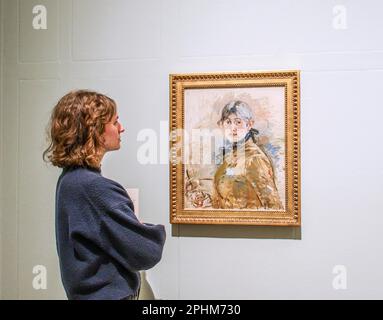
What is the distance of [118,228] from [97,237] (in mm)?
61

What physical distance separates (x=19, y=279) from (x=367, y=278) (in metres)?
1.28

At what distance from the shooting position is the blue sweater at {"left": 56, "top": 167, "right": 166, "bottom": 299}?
105cm

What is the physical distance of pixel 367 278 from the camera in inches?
53.8

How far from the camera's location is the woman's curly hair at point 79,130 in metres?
1.08

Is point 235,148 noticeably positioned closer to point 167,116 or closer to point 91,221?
point 167,116

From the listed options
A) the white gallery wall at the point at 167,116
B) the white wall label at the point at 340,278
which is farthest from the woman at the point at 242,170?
the white wall label at the point at 340,278

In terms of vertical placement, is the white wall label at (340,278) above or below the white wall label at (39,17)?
below

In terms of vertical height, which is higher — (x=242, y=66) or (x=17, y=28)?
(x=17, y=28)

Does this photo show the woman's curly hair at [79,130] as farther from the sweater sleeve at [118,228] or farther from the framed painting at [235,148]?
the framed painting at [235,148]

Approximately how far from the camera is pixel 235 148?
1.42 metres

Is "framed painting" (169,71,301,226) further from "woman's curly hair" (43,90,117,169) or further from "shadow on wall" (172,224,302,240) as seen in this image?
"woman's curly hair" (43,90,117,169)

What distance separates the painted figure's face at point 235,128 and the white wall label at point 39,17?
794mm
